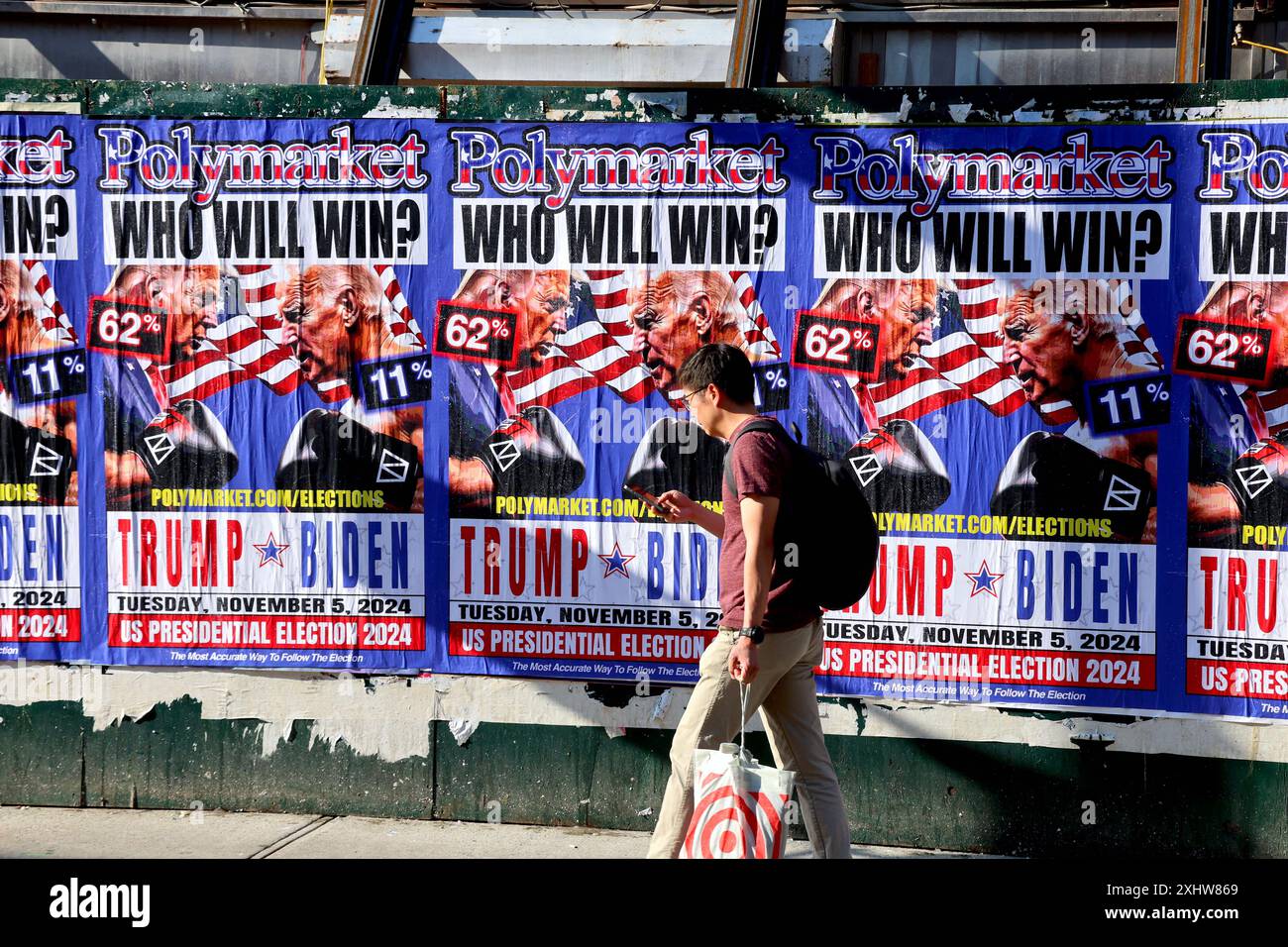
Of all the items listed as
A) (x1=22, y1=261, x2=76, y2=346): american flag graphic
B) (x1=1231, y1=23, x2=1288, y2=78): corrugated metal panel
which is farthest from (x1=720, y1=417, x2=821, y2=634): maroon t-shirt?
(x1=1231, y1=23, x2=1288, y2=78): corrugated metal panel

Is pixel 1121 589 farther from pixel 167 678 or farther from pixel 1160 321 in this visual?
pixel 167 678

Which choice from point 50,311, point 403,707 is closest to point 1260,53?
point 403,707

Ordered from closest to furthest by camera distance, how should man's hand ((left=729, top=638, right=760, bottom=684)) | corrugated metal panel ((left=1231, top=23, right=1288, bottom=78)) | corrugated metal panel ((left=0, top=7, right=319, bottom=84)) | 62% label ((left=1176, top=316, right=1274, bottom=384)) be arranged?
man's hand ((left=729, top=638, right=760, bottom=684)) → 62% label ((left=1176, top=316, right=1274, bottom=384)) → corrugated metal panel ((left=1231, top=23, right=1288, bottom=78)) → corrugated metal panel ((left=0, top=7, right=319, bottom=84))

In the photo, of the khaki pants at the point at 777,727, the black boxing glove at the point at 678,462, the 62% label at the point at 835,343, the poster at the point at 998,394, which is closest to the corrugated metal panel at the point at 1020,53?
the poster at the point at 998,394

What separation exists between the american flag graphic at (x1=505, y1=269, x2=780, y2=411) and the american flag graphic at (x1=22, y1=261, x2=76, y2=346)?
2.01m

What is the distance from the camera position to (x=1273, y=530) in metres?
4.79

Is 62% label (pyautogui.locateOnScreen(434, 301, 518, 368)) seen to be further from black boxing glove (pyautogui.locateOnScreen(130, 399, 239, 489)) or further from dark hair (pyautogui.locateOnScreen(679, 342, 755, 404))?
dark hair (pyautogui.locateOnScreen(679, 342, 755, 404))

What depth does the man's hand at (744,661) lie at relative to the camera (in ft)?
13.0

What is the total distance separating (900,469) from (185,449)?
10.3ft

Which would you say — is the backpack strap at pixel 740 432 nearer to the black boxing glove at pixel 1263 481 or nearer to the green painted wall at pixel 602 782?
the green painted wall at pixel 602 782

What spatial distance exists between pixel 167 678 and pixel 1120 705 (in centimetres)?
411

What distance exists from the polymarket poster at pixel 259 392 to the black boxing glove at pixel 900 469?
75.6 inches

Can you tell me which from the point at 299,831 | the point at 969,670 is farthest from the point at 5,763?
the point at 969,670

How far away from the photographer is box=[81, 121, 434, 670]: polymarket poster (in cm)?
529
